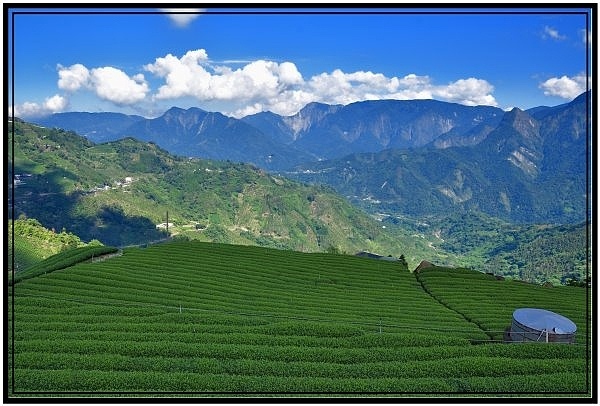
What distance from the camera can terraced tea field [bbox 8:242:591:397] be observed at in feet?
43.9

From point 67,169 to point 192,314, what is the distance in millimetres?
185823

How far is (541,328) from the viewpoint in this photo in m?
18.5

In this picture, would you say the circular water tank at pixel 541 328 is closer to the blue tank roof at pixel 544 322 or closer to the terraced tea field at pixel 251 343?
the blue tank roof at pixel 544 322

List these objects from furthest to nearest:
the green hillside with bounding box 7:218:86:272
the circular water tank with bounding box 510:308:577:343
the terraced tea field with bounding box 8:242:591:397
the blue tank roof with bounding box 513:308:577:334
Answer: the green hillside with bounding box 7:218:86:272 < the blue tank roof with bounding box 513:308:577:334 < the circular water tank with bounding box 510:308:577:343 < the terraced tea field with bounding box 8:242:591:397

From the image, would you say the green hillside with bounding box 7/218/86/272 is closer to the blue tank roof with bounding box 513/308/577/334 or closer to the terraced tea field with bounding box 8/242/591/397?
the terraced tea field with bounding box 8/242/591/397

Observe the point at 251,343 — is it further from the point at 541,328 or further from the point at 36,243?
the point at 36,243

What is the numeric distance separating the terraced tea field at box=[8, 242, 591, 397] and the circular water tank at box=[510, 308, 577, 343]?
0.69m

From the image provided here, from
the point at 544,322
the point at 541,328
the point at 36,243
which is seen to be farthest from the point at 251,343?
the point at 36,243

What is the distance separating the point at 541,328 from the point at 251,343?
11.4 meters

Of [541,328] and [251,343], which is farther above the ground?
[541,328]

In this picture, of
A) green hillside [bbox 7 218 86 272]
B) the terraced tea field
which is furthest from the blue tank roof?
green hillside [bbox 7 218 86 272]

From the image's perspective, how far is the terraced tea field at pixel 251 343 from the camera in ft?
43.9

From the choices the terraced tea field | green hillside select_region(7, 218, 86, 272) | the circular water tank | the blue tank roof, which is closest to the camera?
the terraced tea field

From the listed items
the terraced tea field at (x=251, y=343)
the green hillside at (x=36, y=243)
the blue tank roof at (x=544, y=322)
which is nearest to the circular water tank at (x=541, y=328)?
the blue tank roof at (x=544, y=322)
